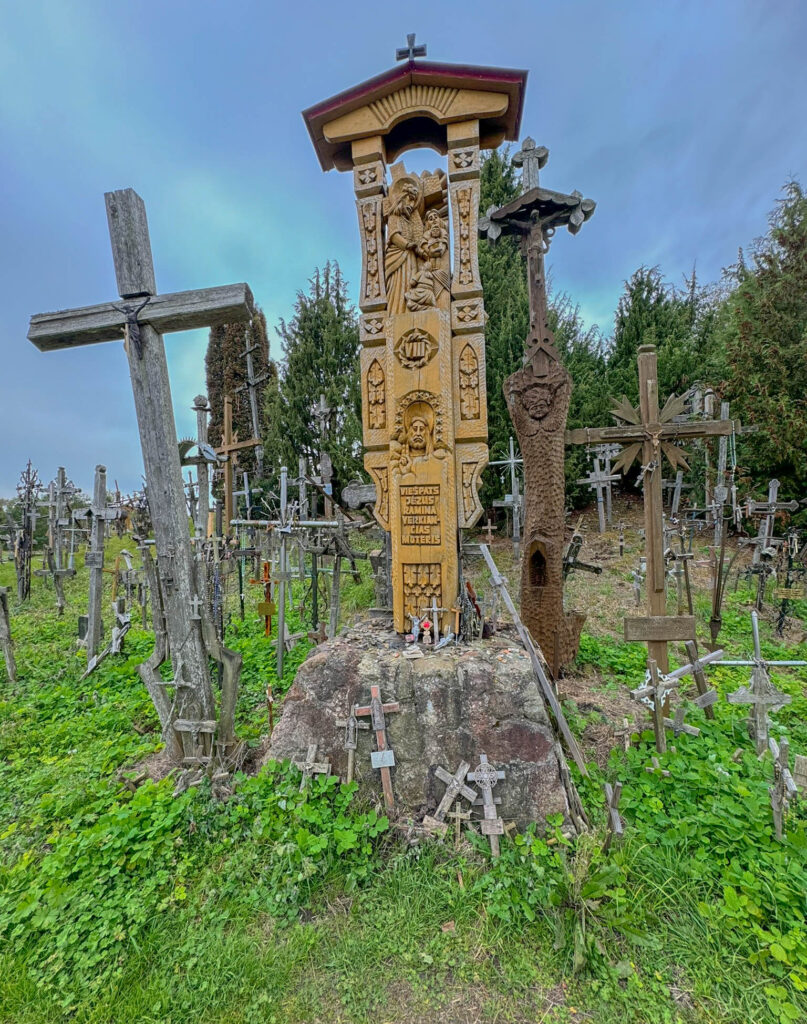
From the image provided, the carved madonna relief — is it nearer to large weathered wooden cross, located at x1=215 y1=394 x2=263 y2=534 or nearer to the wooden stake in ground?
large weathered wooden cross, located at x1=215 y1=394 x2=263 y2=534

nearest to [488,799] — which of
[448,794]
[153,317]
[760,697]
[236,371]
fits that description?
[448,794]

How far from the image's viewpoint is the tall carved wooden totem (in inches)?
164

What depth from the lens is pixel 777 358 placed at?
35.9ft

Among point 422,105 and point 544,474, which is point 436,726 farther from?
point 422,105

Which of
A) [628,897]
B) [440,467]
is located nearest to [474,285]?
[440,467]

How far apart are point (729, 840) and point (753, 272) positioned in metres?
14.9

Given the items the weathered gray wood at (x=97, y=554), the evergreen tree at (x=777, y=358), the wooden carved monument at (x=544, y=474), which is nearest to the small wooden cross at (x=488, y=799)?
the wooden carved monument at (x=544, y=474)

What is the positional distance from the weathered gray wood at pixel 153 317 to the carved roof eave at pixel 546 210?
4301mm

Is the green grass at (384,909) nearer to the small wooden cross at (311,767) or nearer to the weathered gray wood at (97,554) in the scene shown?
the small wooden cross at (311,767)

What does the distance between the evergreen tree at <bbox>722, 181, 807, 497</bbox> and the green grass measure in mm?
9814

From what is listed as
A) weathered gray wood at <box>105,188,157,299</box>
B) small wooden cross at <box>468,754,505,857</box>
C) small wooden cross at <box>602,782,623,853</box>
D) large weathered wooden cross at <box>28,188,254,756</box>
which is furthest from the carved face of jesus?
small wooden cross at <box>602,782,623,853</box>

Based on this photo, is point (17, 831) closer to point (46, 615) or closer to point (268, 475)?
point (46, 615)

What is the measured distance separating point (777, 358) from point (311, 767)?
44.7 ft

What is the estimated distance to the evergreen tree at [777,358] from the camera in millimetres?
10531
